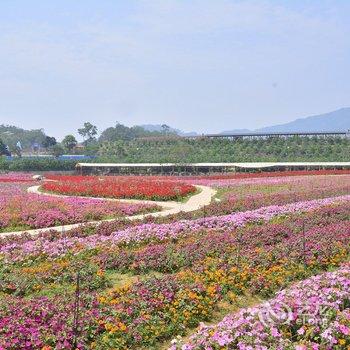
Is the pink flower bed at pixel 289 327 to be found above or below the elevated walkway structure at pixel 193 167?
above

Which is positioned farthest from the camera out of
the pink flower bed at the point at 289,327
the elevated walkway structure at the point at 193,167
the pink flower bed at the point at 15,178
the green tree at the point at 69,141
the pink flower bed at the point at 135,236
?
the green tree at the point at 69,141

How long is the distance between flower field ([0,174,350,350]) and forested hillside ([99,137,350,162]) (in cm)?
5944

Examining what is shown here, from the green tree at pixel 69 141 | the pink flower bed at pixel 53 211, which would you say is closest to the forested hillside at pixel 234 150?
the green tree at pixel 69 141

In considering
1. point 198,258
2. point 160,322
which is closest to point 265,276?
point 198,258

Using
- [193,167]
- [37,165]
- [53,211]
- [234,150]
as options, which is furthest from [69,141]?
[53,211]

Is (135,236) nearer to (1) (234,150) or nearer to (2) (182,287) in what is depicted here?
(2) (182,287)

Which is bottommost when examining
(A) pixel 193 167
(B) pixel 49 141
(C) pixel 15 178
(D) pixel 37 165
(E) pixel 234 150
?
(A) pixel 193 167

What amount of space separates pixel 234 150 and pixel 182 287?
261ft

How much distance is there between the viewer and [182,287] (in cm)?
980

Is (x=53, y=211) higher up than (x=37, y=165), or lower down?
higher up

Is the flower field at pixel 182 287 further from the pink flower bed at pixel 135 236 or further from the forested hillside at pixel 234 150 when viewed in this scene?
the forested hillside at pixel 234 150

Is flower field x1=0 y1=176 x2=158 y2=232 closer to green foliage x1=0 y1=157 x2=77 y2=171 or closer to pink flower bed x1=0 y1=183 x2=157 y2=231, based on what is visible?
pink flower bed x1=0 y1=183 x2=157 y2=231

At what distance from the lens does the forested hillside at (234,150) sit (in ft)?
256

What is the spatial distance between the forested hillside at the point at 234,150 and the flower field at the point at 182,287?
195ft
